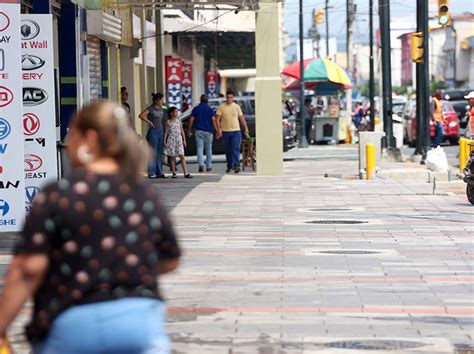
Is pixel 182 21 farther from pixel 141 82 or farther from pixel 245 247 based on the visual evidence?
pixel 245 247

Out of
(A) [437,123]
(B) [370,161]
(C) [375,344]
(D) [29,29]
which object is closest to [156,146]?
(B) [370,161]

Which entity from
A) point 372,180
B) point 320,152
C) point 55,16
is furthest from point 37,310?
point 320,152

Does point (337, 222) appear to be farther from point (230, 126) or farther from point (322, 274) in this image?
point (230, 126)

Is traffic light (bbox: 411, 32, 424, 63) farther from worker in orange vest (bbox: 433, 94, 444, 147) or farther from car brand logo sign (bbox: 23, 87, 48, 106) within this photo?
car brand logo sign (bbox: 23, 87, 48, 106)

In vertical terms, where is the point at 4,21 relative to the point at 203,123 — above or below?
above

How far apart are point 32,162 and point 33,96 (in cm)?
74

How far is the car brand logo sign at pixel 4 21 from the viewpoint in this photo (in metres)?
12.8

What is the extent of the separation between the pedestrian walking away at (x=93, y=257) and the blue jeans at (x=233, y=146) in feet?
72.5

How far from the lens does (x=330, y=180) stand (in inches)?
979

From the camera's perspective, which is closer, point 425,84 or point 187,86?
point 425,84

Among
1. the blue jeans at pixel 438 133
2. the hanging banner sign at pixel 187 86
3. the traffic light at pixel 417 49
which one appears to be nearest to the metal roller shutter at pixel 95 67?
the traffic light at pixel 417 49

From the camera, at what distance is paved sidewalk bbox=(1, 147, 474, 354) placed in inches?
335

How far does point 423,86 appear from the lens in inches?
1153

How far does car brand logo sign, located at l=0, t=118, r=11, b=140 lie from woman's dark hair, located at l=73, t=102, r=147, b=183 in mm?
8731
